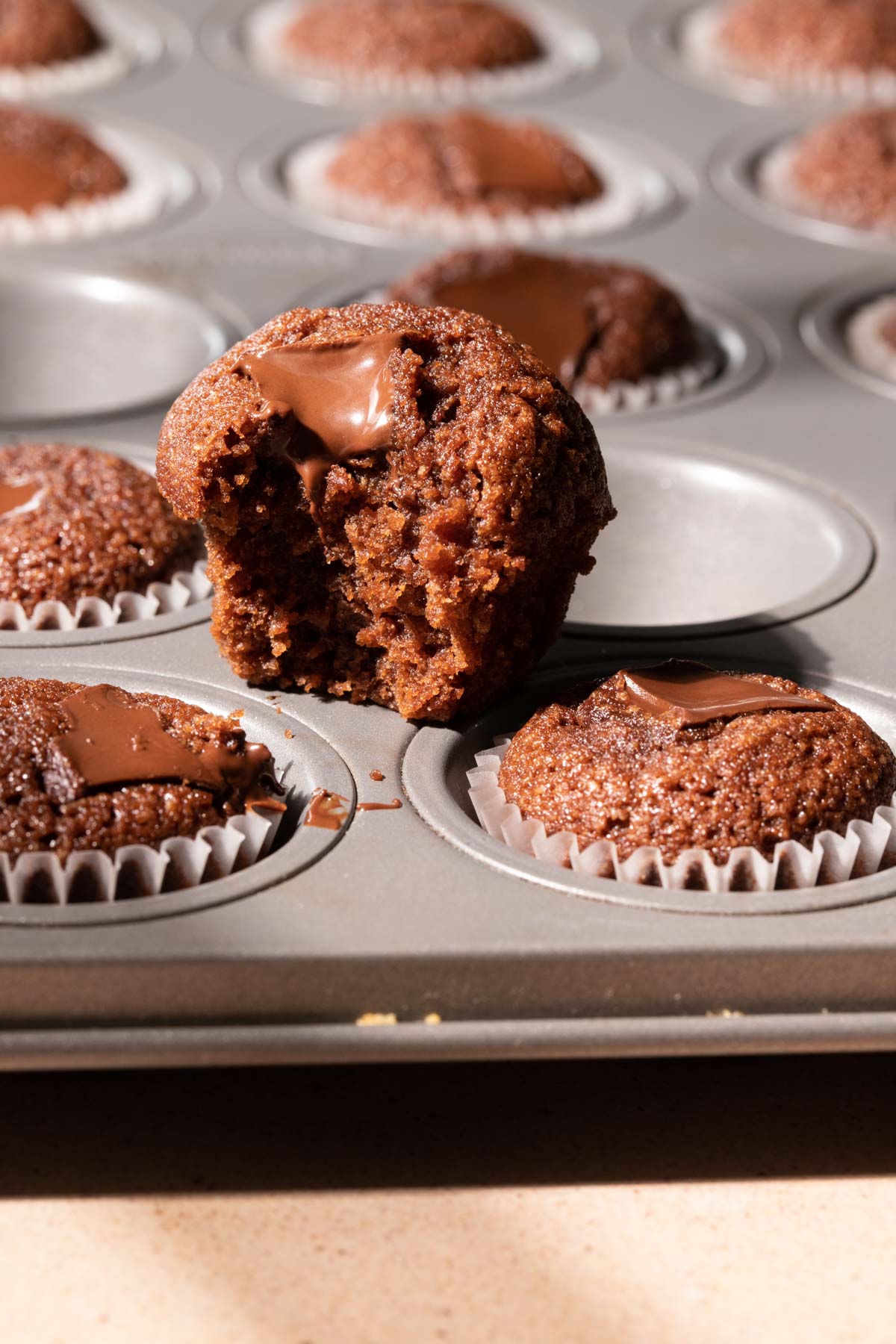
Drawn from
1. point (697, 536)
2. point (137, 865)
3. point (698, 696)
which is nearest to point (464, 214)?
point (697, 536)

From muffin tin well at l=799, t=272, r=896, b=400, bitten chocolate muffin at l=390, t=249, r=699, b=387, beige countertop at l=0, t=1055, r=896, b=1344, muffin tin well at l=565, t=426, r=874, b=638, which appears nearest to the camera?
beige countertop at l=0, t=1055, r=896, b=1344

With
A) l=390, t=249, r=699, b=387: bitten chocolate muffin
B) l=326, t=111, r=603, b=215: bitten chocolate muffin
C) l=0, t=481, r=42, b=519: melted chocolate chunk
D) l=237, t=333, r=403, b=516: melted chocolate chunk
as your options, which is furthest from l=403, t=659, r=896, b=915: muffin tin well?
l=326, t=111, r=603, b=215: bitten chocolate muffin

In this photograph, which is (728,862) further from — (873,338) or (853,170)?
(853,170)

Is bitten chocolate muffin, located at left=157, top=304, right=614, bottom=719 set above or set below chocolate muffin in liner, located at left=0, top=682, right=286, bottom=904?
above

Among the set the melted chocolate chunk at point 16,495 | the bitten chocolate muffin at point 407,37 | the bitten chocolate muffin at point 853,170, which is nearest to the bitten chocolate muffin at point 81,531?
the melted chocolate chunk at point 16,495

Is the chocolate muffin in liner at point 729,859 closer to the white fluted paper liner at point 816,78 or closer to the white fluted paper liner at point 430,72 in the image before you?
the white fluted paper liner at point 430,72

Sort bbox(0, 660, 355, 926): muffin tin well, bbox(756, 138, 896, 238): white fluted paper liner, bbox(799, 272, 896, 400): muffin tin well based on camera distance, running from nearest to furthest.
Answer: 1. bbox(0, 660, 355, 926): muffin tin well
2. bbox(799, 272, 896, 400): muffin tin well
3. bbox(756, 138, 896, 238): white fluted paper liner

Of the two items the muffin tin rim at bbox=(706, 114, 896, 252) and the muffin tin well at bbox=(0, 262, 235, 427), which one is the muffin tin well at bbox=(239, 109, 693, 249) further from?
the muffin tin well at bbox=(0, 262, 235, 427)
